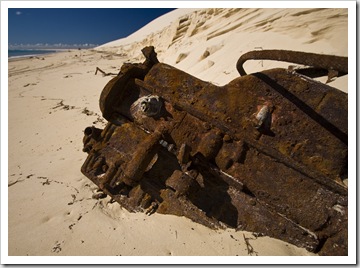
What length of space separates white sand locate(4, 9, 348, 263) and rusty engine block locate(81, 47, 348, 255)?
5.6 inches

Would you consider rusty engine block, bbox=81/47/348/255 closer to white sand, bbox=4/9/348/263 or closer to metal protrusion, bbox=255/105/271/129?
metal protrusion, bbox=255/105/271/129

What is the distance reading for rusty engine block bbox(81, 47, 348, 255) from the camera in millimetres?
1727

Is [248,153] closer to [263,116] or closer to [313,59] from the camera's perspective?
[263,116]

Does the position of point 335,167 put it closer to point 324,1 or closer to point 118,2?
point 324,1

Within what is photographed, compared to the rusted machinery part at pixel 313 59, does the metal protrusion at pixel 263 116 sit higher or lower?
lower

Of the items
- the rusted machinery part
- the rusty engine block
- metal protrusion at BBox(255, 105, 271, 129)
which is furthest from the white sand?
the rusted machinery part

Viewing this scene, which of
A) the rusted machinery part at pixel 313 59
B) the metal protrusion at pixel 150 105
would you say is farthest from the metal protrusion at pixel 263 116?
the metal protrusion at pixel 150 105

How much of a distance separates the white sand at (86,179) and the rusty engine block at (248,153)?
14 centimetres

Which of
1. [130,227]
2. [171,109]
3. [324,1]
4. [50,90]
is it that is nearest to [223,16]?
[50,90]

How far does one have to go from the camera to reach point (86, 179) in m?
2.76

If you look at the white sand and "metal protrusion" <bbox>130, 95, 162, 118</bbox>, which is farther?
"metal protrusion" <bbox>130, 95, 162, 118</bbox>

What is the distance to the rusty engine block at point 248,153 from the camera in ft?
5.66

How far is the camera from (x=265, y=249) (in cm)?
178

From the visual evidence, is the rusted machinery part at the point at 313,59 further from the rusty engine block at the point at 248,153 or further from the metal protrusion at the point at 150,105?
the metal protrusion at the point at 150,105
